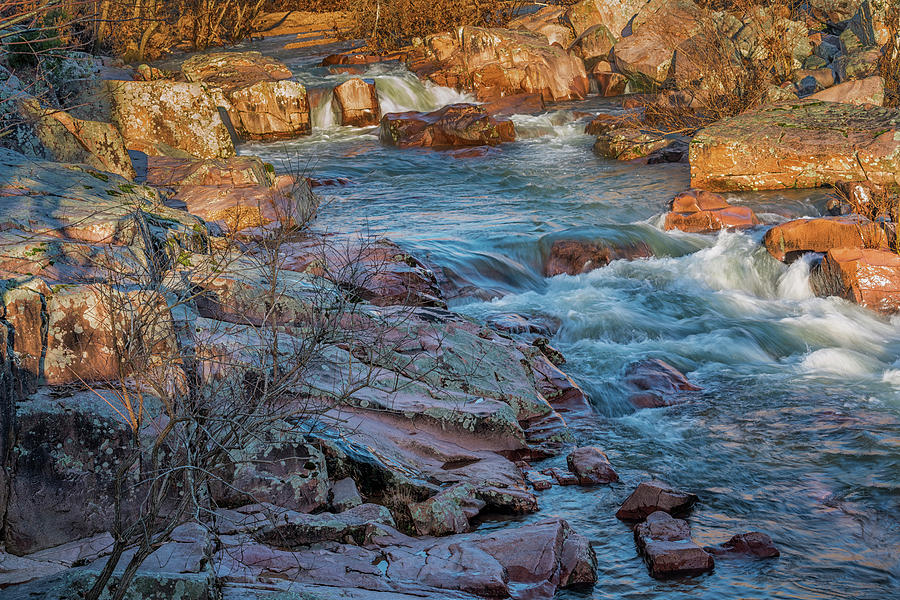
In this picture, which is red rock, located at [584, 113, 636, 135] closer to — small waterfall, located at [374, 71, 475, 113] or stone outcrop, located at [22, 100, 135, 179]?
small waterfall, located at [374, 71, 475, 113]

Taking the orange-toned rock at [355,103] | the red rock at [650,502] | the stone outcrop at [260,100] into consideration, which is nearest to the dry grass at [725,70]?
the orange-toned rock at [355,103]

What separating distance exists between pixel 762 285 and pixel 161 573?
7939mm

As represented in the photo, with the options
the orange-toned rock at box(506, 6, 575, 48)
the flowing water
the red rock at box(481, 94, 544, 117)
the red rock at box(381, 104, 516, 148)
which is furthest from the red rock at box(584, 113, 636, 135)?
the orange-toned rock at box(506, 6, 575, 48)

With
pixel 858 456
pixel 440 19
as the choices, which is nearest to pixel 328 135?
pixel 440 19

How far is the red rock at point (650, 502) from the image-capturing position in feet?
15.4

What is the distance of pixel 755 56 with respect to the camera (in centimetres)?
1587

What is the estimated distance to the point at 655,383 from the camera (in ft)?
22.4

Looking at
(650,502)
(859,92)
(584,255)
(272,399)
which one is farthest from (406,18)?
(272,399)

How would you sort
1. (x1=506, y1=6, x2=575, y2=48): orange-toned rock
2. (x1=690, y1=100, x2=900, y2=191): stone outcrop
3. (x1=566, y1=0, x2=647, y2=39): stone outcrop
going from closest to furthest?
(x1=690, y1=100, x2=900, y2=191): stone outcrop < (x1=566, y1=0, x2=647, y2=39): stone outcrop < (x1=506, y1=6, x2=575, y2=48): orange-toned rock

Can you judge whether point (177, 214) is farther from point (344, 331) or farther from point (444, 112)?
point (444, 112)

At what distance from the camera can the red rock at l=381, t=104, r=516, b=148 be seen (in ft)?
50.8

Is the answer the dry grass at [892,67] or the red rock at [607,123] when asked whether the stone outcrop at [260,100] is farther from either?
the dry grass at [892,67]

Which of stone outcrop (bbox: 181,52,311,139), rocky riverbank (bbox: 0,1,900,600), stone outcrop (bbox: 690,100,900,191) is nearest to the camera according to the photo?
rocky riverbank (bbox: 0,1,900,600)

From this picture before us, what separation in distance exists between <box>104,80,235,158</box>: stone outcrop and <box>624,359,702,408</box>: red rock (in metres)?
7.25
